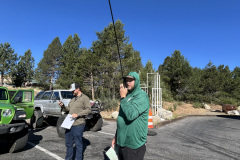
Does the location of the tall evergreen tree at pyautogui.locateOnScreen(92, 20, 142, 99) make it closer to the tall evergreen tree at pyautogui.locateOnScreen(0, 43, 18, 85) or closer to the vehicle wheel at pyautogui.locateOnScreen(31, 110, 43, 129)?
the vehicle wheel at pyautogui.locateOnScreen(31, 110, 43, 129)

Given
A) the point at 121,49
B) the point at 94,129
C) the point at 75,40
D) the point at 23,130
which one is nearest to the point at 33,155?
the point at 23,130

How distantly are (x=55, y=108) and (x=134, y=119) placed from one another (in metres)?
7.78

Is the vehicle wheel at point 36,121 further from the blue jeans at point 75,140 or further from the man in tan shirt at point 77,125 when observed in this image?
the blue jeans at point 75,140

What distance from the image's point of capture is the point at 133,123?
2.05 metres

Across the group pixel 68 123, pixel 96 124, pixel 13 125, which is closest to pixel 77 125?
pixel 68 123

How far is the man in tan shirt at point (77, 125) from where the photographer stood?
3.51 meters

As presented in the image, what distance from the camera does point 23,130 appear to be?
4.79 metres

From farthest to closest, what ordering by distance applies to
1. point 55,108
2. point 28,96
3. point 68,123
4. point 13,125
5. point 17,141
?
point 55,108 → point 28,96 → point 17,141 → point 13,125 → point 68,123

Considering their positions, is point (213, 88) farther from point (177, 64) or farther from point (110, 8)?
point (110, 8)

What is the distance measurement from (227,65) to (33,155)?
39.5 metres

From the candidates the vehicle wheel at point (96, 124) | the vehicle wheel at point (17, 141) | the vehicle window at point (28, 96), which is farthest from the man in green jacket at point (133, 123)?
the vehicle wheel at point (96, 124)

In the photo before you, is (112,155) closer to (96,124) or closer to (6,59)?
(96,124)

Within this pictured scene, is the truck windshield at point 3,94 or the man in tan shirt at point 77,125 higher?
the truck windshield at point 3,94

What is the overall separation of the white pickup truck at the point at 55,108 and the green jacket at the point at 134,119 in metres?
5.28
